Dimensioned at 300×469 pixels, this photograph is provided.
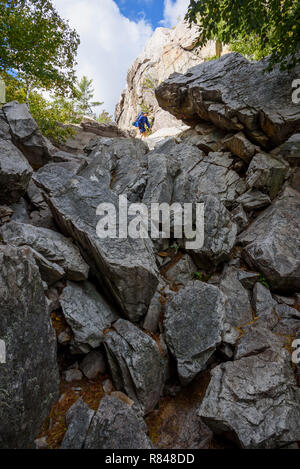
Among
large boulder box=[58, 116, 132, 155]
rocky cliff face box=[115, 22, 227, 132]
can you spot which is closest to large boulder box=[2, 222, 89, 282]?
large boulder box=[58, 116, 132, 155]

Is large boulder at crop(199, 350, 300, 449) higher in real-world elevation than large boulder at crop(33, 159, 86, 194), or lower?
lower

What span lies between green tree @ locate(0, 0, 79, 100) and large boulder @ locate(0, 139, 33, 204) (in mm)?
8486

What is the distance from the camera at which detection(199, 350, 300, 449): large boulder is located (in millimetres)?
5285

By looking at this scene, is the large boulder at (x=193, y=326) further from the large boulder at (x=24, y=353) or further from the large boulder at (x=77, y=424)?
the large boulder at (x=24, y=353)

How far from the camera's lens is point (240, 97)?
1338 cm

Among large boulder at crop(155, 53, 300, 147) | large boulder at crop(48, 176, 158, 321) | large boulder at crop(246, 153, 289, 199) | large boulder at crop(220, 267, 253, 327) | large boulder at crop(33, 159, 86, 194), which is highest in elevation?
large boulder at crop(155, 53, 300, 147)

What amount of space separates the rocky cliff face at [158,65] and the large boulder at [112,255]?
2597cm

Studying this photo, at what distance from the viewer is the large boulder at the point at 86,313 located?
635cm

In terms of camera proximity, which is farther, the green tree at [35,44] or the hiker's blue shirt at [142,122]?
the hiker's blue shirt at [142,122]

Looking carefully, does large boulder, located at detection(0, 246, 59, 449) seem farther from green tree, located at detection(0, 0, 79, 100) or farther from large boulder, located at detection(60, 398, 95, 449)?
green tree, located at detection(0, 0, 79, 100)

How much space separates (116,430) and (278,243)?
8675mm

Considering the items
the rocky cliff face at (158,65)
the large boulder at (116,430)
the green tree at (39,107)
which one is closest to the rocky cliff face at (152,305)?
the large boulder at (116,430)

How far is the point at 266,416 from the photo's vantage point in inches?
218

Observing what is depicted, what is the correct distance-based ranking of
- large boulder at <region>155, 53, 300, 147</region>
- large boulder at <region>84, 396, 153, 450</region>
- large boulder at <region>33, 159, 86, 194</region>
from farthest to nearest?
large boulder at <region>155, 53, 300, 147</region> → large boulder at <region>33, 159, 86, 194</region> → large boulder at <region>84, 396, 153, 450</region>
